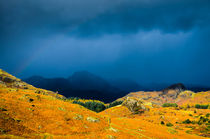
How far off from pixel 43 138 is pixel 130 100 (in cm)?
12010

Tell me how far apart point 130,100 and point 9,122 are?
123 metres

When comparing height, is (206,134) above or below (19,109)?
below

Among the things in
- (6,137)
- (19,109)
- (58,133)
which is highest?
(19,109)

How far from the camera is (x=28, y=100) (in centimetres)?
3903

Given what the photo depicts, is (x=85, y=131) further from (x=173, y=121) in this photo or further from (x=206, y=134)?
(x=173, y=121)

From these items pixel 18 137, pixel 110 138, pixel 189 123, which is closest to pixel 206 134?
pixel 189 123

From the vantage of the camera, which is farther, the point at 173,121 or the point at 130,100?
the point at 130,100

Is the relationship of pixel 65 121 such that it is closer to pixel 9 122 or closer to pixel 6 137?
pixel 9 122

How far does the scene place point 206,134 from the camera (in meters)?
59.2

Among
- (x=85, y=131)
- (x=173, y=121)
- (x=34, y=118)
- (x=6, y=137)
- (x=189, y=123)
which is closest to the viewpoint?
(x=6, y=137)

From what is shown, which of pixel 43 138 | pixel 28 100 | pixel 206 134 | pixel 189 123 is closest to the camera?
pixel 43 138

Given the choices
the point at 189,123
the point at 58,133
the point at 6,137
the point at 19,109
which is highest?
the point at 19,109

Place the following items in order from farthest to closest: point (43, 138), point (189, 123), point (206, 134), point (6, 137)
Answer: point (189, 123) → point (206, 134) → point (43, 138) → point (6, 137)

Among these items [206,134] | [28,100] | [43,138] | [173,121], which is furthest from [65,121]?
[173,121]
